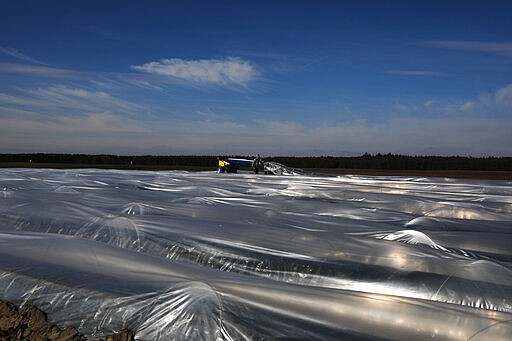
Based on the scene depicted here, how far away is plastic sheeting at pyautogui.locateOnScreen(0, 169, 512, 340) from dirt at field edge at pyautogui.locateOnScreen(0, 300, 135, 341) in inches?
2.8

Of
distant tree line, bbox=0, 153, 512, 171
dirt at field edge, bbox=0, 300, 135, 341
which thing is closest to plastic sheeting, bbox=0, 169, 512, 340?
dirt at field edge, bbox=0, 300, 135, 341

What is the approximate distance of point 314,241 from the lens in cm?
468

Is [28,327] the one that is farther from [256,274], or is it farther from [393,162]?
[393,162]

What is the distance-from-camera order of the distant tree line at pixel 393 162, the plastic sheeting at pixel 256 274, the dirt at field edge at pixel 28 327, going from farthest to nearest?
1. the distant tree line at pixel 393 162
2. the dirt at field edge at pixel 28 327
3. the plastic sheeting at pixel 256 274

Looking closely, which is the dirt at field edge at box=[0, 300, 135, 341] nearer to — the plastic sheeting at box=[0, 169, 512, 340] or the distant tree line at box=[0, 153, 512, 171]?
the plastic sheeting at box=[0, 169, 512, 340]

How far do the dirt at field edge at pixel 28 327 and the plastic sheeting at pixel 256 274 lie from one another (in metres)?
0.07

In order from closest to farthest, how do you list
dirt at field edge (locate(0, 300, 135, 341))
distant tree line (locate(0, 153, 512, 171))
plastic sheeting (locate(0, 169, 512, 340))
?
plastic sheeting (locate(0, 169, 512, 340)) < dirt at field edge (locate(0, 300, 135, 341)) < distant tree line (locate(0, 153, 512, 171))

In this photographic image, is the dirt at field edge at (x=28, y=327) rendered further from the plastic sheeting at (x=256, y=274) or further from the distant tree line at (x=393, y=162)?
the distant tree line at (x=393, y=162)

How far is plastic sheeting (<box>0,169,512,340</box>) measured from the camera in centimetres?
275

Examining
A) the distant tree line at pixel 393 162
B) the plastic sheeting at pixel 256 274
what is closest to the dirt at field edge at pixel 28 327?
the plastic sheeting at pixel 256 274

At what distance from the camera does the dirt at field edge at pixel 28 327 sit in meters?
3.33

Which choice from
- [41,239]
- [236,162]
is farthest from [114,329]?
[236,162]

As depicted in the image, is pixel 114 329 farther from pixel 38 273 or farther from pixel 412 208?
pixel 412 208

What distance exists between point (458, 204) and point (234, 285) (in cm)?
648
